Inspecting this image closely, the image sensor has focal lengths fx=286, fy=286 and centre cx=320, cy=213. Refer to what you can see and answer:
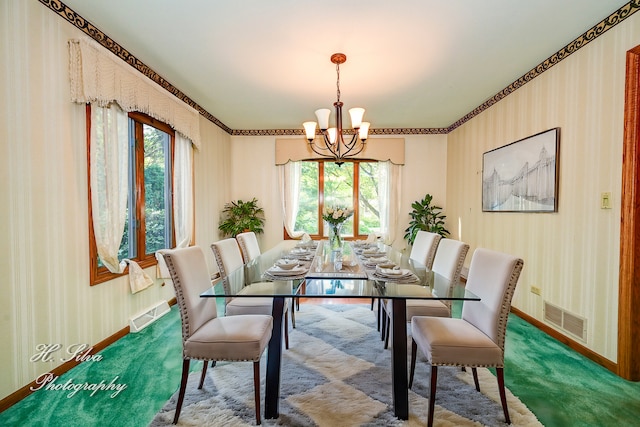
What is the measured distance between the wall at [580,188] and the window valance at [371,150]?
181cm

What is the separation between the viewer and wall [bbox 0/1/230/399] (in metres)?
1.68

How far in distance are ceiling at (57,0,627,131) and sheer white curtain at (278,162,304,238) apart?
1.54 metres

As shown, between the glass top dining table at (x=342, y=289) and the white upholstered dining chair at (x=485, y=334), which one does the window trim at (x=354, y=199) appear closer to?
the glass top dining table at (x=342, y=289)

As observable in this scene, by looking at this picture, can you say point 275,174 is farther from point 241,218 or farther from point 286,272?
point 286,272

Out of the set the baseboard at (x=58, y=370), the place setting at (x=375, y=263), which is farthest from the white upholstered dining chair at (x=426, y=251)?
the baseboard at (x=58, y=370)

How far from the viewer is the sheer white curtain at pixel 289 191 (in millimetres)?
5094

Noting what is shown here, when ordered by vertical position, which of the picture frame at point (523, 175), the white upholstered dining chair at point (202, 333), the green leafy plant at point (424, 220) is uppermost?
the picture frame at point (523, 175)

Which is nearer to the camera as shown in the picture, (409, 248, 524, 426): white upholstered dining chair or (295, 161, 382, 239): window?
(409, 248, 524, 426): white upholstered dining chair

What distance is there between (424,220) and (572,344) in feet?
8.98

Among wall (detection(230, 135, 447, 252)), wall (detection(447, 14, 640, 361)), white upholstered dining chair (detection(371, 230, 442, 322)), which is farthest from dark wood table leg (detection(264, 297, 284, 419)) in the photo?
wall (detection(230, 135, 447, 252))

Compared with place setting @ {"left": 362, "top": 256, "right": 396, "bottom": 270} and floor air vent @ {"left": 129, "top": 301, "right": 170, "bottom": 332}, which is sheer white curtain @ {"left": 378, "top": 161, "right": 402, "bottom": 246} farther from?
floor air vent @ {"left": 129, "top": 301, "right": 170, "bottom": 332}

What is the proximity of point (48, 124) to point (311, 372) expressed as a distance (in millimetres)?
2471

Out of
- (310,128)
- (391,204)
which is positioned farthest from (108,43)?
(391,204)

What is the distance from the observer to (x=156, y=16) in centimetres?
208
